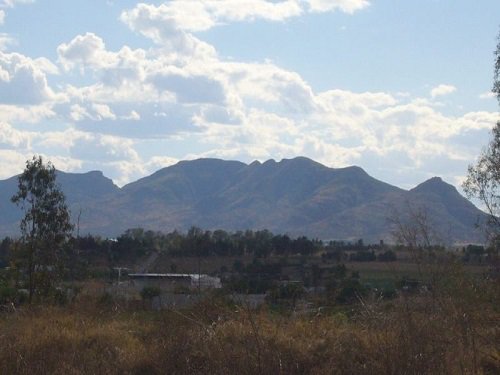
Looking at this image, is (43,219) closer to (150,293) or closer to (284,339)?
(150,293)

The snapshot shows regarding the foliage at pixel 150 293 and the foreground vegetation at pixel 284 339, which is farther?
the foliage at pixel 150 293

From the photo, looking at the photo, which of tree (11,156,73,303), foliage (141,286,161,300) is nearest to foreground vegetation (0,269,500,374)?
foliage (141,286,161,300)

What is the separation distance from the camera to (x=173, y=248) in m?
51.5

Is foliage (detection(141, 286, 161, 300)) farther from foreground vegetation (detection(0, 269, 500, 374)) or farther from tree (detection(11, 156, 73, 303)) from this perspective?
tree (detection(11, 156, 73, 303))

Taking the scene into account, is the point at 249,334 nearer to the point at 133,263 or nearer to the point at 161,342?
the point at 161,342

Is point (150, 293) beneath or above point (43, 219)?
beneath

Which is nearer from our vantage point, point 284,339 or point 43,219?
point 284,339

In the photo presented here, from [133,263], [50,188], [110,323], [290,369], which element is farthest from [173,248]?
[290,369]

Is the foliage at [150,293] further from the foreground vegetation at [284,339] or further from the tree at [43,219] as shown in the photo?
the tree at [43,219]

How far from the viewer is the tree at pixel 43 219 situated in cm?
2864

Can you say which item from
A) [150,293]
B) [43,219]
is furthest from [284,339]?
[43,219]

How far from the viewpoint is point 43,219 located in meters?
29.9

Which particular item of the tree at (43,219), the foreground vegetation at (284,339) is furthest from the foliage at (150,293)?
the tree at (43,219)

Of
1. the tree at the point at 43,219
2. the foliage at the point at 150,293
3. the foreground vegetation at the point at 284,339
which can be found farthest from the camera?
the tree at the point at 43,219
